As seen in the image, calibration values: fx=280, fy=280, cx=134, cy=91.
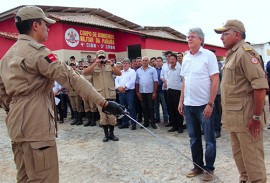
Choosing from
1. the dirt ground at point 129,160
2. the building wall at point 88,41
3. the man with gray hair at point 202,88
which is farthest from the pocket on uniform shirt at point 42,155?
the building wall at point 88,41

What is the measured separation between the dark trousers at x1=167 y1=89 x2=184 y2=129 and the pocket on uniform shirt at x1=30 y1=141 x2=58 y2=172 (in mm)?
4662

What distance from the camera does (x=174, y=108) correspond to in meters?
6.95

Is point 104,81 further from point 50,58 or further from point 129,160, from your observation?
point 50,58

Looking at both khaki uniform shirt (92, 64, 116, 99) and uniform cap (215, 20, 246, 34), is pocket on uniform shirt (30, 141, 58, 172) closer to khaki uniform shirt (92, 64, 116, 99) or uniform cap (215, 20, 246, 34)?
uniform cap (215, 20, 246, 34)

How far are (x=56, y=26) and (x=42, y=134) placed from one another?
12.3 metres

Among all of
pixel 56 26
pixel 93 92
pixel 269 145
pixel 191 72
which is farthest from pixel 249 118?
pixel 56 26

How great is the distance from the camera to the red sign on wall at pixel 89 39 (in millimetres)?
14035

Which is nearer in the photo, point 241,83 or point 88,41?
point 241,83

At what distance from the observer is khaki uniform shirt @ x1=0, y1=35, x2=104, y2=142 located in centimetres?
226

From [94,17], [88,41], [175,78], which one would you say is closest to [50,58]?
[175,78]

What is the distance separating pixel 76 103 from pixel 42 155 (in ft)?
21.2

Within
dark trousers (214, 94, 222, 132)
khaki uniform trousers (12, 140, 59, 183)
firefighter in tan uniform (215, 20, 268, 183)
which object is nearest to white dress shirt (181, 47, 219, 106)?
firefighter in tan uniform (215, 20, 268, 183)

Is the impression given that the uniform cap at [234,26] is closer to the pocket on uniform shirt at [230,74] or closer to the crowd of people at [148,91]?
the pocket on uniform shirt at [230,74]

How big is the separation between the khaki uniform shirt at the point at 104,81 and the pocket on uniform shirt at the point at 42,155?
406 cm
